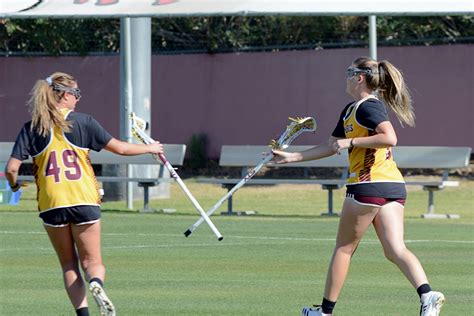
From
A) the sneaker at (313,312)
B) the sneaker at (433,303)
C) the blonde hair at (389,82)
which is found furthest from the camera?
the blonde hair at (389,82)

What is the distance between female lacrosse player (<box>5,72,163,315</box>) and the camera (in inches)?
356

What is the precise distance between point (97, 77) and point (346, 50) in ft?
22.9

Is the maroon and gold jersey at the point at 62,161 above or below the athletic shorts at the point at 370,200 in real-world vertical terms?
above

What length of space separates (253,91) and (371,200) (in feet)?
72.8

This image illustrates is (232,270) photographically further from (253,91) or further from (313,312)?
(253,91)

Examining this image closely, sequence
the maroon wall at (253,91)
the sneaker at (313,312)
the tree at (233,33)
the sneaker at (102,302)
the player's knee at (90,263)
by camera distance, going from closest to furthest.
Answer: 1. the sneaker at (102,302)
2. the player's knee at (90,263)
3. the sneaker at (313,312)
4. the maroon wall at (253,91)
5. the tree at (233,33)

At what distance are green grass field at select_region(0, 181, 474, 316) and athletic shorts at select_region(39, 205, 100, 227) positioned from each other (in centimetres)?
160

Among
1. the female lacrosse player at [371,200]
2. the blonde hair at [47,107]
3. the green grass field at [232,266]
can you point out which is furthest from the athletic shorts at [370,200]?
the blonde hair at [47,107]

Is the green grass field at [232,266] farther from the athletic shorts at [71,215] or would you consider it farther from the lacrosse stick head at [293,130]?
the athletic shorts at [71,215]

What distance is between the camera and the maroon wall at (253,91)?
2916cm

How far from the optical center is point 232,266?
14047 mm

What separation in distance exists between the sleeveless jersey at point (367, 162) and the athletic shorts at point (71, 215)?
78.0 inches

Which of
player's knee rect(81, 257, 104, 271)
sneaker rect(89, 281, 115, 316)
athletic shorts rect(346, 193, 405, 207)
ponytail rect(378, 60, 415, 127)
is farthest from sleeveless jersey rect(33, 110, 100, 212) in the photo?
ponytail rect(378, 60, 415, 127)

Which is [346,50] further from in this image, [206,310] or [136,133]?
[206,310]
